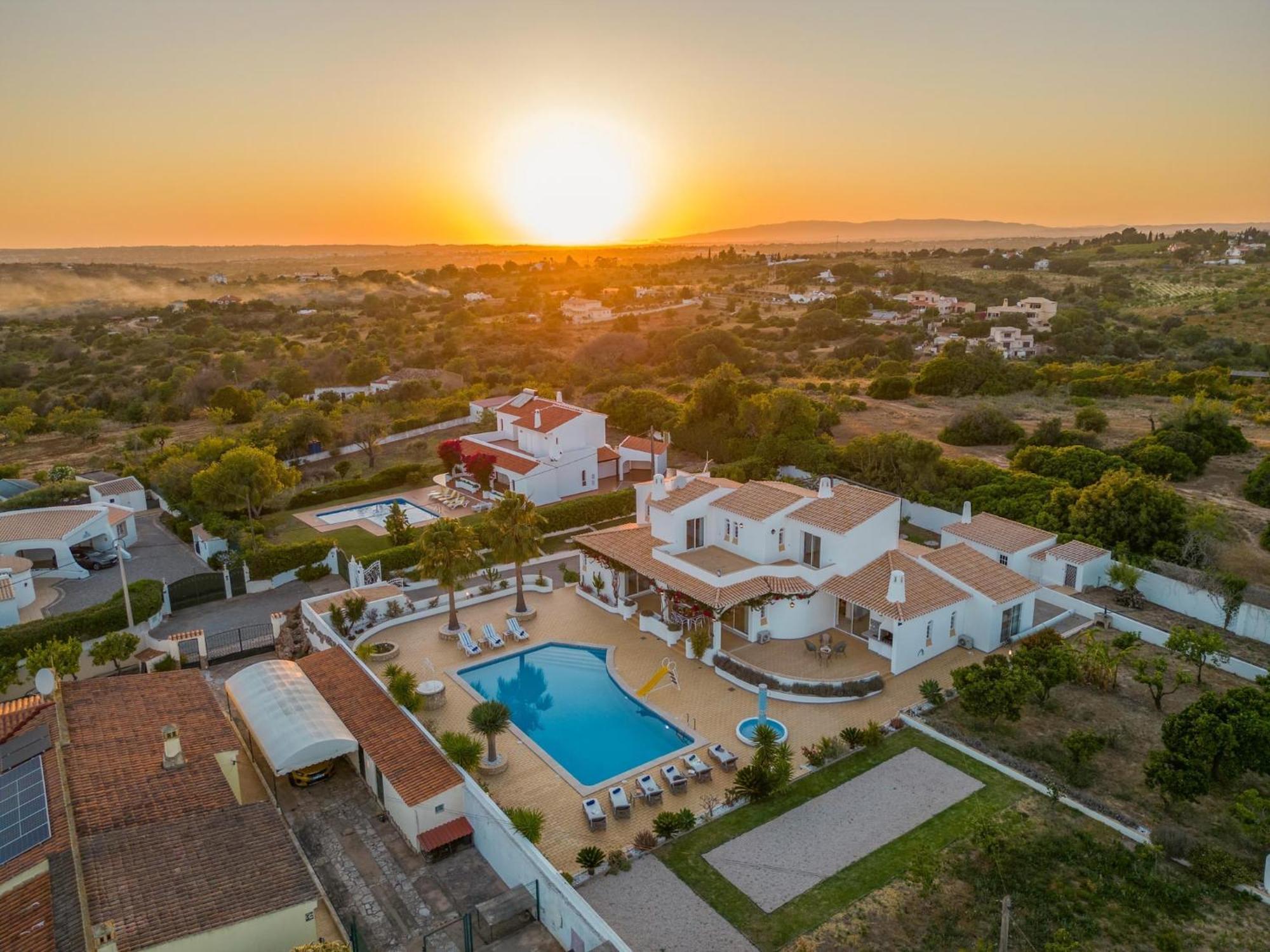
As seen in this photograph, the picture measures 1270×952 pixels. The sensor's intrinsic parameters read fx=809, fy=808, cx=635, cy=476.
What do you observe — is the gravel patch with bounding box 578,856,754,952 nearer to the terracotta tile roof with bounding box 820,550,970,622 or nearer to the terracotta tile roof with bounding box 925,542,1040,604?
the terracotta tile roof with bounding box 820,550,970,622

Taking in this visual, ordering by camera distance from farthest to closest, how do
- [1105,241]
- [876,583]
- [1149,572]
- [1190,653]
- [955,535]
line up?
1. [1105,241]
2. [955,535]
3. [1149,572]
4. [876,583]
5. [1190,653]

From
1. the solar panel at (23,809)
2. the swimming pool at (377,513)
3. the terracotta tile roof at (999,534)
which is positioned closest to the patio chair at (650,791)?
the solar panel at (23,809)

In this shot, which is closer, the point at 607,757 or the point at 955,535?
the point at 607,757

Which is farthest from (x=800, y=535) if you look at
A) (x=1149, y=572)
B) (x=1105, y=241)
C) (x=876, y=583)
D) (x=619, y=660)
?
(x=1105, y=241)

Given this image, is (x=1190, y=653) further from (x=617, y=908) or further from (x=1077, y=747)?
(x=617, y=908)

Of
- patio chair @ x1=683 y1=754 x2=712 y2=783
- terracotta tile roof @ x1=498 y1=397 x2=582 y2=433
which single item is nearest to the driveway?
terracotta tile roof @ x1=498 y1=397 x2=582 y2=433

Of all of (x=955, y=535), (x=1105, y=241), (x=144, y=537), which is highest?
(x=1105, y=241)

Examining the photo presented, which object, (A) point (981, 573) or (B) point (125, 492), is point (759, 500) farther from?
(B) point (125, 492)
